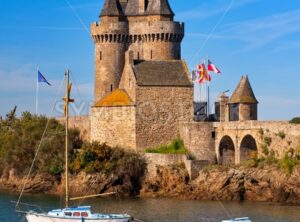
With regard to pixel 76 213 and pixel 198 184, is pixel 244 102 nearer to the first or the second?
pixel 198 184

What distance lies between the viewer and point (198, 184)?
6625 cm

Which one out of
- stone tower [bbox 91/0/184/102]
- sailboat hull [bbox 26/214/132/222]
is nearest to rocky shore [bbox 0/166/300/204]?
stone tower [bbox 91/0/184/102]

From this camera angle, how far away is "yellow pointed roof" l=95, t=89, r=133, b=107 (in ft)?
236

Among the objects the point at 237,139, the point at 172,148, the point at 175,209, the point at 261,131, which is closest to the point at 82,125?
the point at 172,148

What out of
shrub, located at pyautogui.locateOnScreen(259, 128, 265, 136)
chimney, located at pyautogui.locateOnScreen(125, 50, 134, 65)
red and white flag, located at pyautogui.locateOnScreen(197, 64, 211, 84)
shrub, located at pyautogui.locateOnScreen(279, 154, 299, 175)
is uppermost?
chimney, located at pyautogui.locateOnScreen(125, 50, 134, 65)

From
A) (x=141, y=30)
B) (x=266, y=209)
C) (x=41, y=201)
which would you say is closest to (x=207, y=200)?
(x=266, y=209)

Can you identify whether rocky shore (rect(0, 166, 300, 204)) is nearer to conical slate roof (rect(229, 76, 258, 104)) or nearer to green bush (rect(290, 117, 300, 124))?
green bush (rect(290, 117, 300, 124))

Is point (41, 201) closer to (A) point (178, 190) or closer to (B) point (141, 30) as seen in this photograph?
(A) point (178, 190)

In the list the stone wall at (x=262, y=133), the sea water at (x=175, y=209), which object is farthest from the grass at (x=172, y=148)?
the sea water at (x=175, y=209)

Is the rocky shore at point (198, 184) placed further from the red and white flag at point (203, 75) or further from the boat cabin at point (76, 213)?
the boat cabin at point (76, 213)

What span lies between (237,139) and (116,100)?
9.75 m

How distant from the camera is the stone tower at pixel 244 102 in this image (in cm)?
7038

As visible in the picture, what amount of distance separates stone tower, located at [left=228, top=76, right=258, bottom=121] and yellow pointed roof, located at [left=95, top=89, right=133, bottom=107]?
7460 mm

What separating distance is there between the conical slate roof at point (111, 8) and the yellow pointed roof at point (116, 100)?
8494 mm
